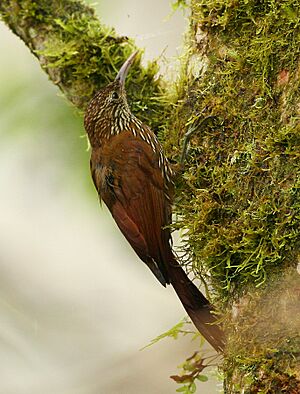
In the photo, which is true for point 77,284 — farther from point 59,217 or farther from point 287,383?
point 287,383

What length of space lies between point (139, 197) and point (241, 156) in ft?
2.16

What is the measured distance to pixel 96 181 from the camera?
11.5 ft

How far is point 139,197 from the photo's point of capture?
3375 mm

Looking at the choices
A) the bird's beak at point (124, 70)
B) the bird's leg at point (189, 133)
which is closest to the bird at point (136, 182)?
the bird's beak at point (124, 70)

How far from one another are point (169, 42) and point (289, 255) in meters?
Result: 2.17

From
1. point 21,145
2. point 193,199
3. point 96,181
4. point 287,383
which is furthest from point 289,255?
point 21,145

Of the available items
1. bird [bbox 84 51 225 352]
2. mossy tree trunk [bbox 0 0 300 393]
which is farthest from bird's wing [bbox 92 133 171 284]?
mossy tree trunk [bbox 0 0 300 393]

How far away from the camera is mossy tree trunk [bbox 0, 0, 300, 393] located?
2539 millimetres

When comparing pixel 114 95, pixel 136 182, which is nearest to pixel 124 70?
pixel 114 95

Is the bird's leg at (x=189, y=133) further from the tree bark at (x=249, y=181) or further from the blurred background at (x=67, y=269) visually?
the blurred background at (x=67, y=269)

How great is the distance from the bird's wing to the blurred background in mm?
300

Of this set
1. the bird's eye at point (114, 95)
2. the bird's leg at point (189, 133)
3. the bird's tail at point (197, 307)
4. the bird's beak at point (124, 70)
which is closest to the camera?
the bird's tail at point (197, 307)

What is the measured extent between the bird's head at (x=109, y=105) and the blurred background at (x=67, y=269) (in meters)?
0.11

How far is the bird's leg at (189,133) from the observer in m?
3.10
